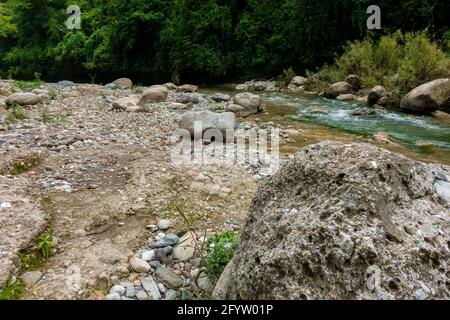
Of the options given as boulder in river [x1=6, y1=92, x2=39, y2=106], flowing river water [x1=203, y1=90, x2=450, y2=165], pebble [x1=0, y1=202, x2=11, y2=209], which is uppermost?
boulder in river [x1=6, y1=92, x2=39, y2=106]

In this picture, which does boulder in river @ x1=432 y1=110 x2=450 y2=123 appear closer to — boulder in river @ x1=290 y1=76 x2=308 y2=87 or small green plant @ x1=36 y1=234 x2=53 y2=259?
boulder in river @ x1=290 y1=76 x2=308 y2=87

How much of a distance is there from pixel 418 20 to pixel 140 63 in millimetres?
17500

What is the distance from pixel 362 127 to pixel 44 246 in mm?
7490

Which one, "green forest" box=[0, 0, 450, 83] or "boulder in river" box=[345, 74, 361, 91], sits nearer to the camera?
"boulder in river" box=[345, 74, 361, 91]

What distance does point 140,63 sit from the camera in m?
25.5

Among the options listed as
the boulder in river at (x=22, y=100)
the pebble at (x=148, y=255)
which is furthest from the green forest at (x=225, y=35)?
the pebble at (x=148, y=255)

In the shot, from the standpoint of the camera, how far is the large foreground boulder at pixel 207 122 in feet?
21.9

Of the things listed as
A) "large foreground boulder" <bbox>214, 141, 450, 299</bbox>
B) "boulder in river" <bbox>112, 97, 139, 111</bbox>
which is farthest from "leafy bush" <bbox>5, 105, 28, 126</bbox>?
"large foreground boulder" <bbox>214, 141, 450, 299</bbox>

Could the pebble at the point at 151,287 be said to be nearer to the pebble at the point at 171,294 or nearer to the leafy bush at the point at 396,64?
the pebble at the point at 171,294

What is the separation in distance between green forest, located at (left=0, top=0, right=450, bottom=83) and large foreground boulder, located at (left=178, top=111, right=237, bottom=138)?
1175 centimetres

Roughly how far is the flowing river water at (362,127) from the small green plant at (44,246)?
14.0 feet

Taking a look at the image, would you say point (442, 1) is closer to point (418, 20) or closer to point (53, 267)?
point (418, 20)

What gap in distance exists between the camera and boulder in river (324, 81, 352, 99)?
1351cm
